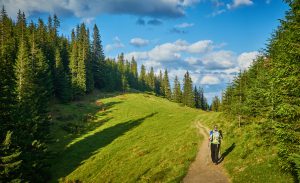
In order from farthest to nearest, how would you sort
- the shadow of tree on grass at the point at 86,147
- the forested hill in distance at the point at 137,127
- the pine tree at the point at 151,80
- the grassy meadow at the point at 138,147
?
1. the pine tree at the point at 151,80
2. the shadow of tree on grass at the point at 86,147
3. the grassy meadow at the point at 138,147
4. the forested hill in distance at the point at 137,127

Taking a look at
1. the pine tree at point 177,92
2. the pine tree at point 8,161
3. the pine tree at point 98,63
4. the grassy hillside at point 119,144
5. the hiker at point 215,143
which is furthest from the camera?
the pine tree at point 177,92

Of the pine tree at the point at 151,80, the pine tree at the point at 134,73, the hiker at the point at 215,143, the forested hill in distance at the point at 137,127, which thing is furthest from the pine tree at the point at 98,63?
the hiker at the point at 215,143

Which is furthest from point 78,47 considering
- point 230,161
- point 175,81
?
point 230,161

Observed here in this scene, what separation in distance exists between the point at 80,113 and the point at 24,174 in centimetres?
4009

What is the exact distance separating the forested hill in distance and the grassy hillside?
0.64 feet

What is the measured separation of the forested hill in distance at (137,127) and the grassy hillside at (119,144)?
0.20 meters

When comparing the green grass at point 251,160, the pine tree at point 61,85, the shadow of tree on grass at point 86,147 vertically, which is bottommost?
the shadow of tree on grass at point 86,147

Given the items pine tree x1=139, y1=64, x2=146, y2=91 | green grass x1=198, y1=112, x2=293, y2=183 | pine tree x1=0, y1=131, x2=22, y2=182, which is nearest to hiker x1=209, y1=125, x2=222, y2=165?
green grass x1=198, y1=112, x2=293, y2=183

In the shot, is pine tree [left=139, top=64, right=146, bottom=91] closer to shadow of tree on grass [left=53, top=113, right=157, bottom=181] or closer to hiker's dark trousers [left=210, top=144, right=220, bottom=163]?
shadow of tree on grass [left=53, top=113, right=157, bottom=181]

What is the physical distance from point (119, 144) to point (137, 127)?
1162cm

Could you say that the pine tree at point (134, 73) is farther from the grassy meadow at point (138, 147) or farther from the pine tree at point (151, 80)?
the grassy meadow at point (138, 147)

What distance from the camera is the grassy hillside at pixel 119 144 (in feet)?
94.2

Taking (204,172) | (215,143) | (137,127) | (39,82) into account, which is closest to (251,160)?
(215,143)

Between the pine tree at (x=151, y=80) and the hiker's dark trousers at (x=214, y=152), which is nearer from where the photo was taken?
the hiker's dark trousers at (x=214, y=152)
